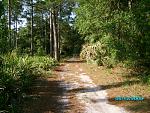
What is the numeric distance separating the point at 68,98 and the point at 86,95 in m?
0.90

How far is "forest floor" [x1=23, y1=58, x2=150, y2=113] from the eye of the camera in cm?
1184

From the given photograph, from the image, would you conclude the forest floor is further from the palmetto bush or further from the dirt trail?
the palmetto bush

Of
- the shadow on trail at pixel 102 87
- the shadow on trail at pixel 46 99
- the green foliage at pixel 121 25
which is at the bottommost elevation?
the shadow on trail at pixel 46 99

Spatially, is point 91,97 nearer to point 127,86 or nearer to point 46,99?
point 46,99

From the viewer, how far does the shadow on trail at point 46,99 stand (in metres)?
12.1

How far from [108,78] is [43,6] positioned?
19.4m

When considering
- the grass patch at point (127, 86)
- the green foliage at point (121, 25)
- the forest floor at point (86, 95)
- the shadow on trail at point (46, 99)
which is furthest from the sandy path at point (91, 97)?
the green foliage at point (121, 25)

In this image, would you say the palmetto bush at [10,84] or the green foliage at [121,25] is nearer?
the palmetto bush at [10,84]

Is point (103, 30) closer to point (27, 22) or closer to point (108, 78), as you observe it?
point (108, 78)

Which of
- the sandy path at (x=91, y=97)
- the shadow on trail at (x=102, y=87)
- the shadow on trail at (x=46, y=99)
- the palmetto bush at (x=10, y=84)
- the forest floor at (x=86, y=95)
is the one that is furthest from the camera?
the shadow on trail at (x=102, y=87)

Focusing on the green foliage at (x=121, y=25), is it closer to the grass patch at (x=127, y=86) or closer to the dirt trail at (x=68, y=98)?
the grass patch at (x=127, y=86)

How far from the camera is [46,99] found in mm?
13859

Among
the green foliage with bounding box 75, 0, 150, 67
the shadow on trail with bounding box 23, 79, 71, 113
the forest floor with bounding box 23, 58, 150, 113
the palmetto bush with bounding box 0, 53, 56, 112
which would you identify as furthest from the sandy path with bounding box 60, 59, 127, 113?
the green foliage with bounding box 75, 0, 150, 67

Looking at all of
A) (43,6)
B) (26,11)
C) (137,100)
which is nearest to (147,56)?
(137,100)
